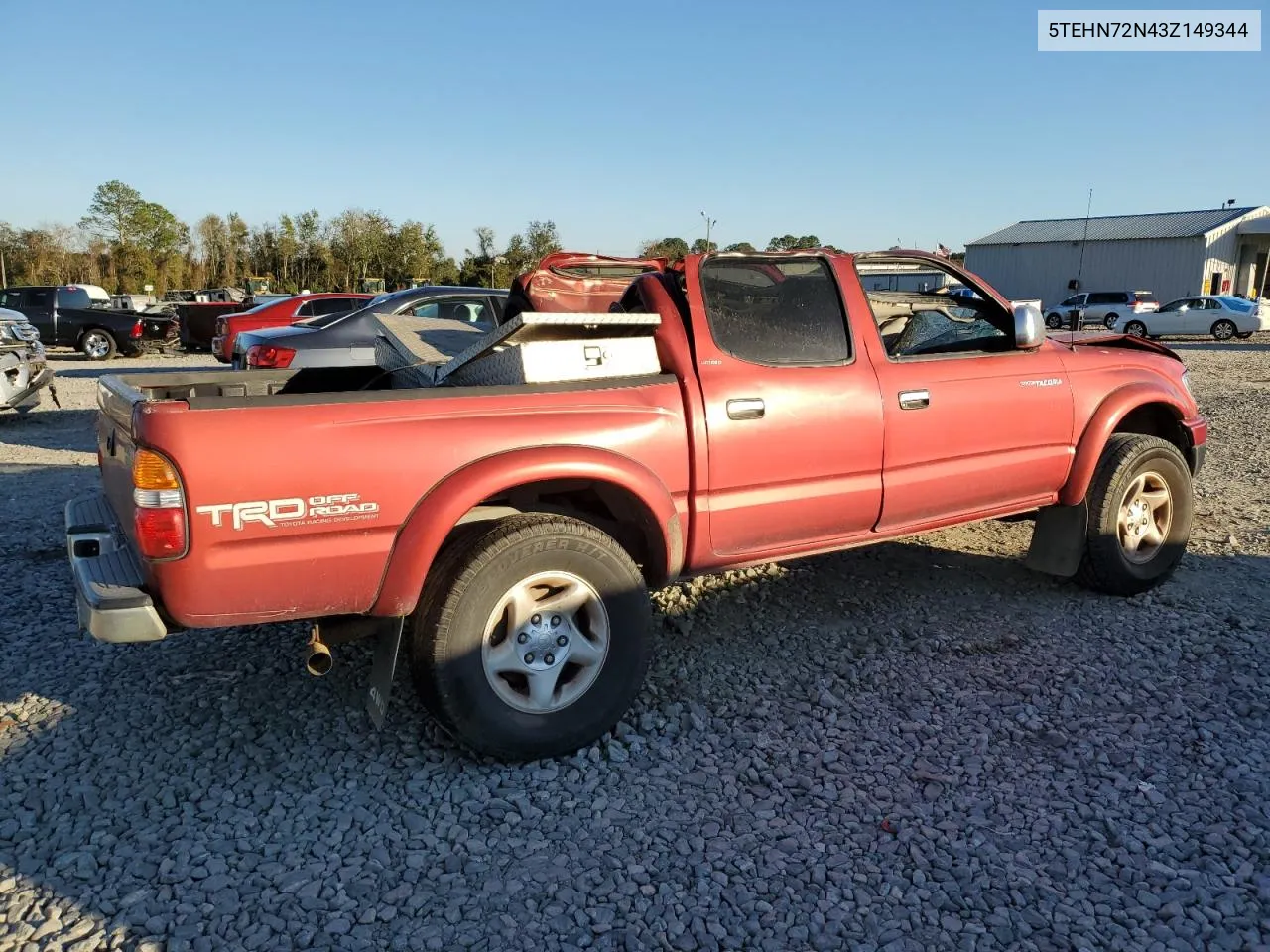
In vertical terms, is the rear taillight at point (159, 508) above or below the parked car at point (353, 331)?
below

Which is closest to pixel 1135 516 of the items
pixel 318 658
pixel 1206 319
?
pixel 318 658

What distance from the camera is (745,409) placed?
3.85 metres

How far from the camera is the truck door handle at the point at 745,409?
3825 millimetres

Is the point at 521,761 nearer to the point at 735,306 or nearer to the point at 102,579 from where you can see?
the point at 102,579

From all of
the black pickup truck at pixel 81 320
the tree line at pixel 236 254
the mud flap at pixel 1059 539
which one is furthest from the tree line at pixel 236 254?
the mud flap at pixel 1059 539

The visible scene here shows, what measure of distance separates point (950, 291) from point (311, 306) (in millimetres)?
11630

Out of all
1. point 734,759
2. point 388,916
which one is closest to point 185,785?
point 388,916

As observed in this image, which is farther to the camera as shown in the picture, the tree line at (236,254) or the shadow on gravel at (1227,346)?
the tree line at (236,254)

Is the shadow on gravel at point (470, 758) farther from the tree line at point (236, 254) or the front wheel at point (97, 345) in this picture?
the tree line at point (236, 254)

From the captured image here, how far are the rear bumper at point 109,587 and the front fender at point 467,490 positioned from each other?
721mm

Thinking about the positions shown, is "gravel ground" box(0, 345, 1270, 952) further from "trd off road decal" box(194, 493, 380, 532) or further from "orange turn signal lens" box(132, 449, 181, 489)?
"orange turn signal lens" box(132, 449, 181, 489)

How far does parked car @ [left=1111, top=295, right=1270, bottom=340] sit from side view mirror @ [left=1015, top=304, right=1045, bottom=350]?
26959mm

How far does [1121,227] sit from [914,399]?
5085 cm

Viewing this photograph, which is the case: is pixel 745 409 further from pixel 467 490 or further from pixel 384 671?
pixel 384 671
